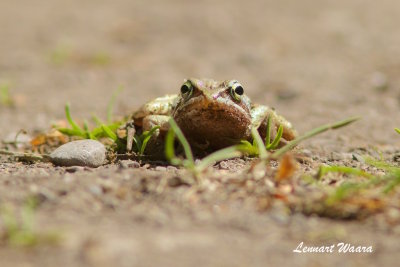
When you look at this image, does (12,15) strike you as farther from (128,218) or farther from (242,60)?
(128,218)

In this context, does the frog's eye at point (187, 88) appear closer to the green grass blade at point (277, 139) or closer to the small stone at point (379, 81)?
the green grass blade at point (277, 139)

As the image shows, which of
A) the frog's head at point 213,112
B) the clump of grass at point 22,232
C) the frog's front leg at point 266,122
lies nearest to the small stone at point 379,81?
the frog's front leg at point 266,122

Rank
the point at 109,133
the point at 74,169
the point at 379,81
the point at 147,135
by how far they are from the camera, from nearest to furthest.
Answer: the point at 74,169, the point at 147,135, the point at 109,133, the point at 379,81

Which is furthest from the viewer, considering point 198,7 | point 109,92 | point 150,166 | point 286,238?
point 198,7

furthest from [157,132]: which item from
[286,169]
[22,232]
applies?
[22,232]

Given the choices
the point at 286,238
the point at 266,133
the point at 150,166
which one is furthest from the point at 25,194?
the point at 266,133

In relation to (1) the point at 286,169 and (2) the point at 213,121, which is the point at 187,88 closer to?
(2) the point at 213,121
